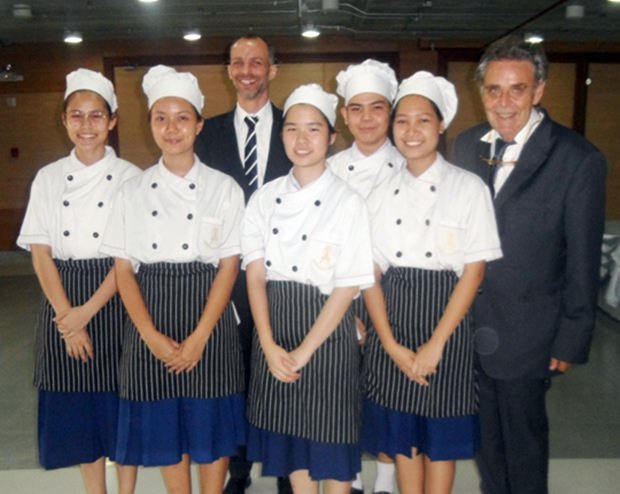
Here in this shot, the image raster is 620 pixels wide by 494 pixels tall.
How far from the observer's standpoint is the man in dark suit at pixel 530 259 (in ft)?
6.07

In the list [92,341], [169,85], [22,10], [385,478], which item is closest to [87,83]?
[169,85]

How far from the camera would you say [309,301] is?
1903 millimetres

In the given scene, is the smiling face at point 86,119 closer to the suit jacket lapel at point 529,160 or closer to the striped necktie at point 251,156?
the striped necktie at point 251,156

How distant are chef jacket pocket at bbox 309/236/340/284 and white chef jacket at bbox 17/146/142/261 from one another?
2.27ft

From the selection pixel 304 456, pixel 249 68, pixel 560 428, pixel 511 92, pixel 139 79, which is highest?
pixel 139 79

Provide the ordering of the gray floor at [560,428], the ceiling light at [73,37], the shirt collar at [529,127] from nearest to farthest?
1. the shirt collar at [529,127]
2. the gray floor at [560,428]
3. the ceiling light at [73,37]

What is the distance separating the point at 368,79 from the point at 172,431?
4.17 ft

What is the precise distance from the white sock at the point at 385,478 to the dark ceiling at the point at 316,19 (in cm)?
470

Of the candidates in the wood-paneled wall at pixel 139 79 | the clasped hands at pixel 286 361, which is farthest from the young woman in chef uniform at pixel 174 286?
the wood-paneled wall at pixel 139 79

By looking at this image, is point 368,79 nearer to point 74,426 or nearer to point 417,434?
point 417,434

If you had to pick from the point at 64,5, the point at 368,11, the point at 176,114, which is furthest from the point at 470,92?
the point at 176,114

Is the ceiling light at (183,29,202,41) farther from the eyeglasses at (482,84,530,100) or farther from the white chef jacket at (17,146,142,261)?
the eyeglasses at (482,84,530,100)

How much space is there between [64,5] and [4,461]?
4780 mm

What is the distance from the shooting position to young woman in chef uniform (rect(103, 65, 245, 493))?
1973 millimetres
